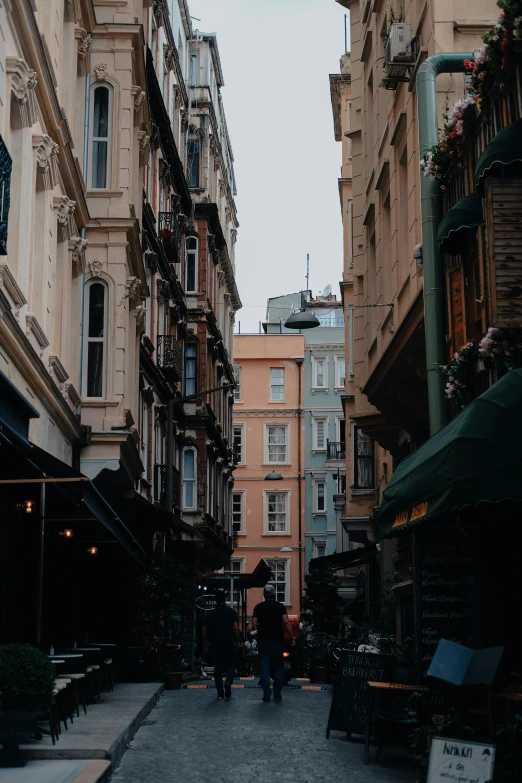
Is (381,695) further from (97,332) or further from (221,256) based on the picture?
(221,256)

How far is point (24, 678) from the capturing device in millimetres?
10586

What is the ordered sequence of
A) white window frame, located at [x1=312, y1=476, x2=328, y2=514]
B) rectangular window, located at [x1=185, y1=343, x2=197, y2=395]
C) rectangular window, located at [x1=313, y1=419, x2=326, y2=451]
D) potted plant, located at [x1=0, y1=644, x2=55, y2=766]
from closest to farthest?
potted plant, located at [x1=0, y1=644, x2=55, y2=766] → rectangular window, located at [x1=185, y1=343, x2=197, y2=395] → white window frame, located at [x1=312, y1=476, x2=328, y2=514] → rectangular window, located at [x1=313, y1=419, x2=326, y2=451]

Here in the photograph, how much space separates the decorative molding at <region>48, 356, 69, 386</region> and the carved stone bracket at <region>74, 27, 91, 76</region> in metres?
5.98

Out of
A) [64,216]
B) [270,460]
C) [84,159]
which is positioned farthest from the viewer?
[270,460]

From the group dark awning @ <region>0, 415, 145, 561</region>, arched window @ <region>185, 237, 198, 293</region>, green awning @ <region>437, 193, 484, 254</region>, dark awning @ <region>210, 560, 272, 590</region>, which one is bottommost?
dark awning @ <region>210, 560, 272, 590</region>

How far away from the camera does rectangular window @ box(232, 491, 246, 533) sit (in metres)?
68.1

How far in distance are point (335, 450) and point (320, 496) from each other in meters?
3.70

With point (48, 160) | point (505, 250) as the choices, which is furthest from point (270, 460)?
point (505, 250)

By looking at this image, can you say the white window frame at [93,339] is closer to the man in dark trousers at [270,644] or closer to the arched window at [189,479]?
the man in dark trousers at [270,644]

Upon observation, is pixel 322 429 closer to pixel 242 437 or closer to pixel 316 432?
pixel 316 432

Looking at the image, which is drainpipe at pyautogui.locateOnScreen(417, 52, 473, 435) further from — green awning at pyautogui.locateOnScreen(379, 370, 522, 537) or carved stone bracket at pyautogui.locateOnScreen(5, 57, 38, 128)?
carved stone bracket at pyautogui.locateOnScreen(5, 57, 38, 128)

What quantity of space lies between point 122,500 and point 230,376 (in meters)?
30.5

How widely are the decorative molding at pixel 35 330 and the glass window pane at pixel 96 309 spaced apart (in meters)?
5.59

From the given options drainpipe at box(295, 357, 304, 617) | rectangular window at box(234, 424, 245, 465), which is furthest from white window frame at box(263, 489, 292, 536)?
rectangular window at box(234, 424, 245, 465)
